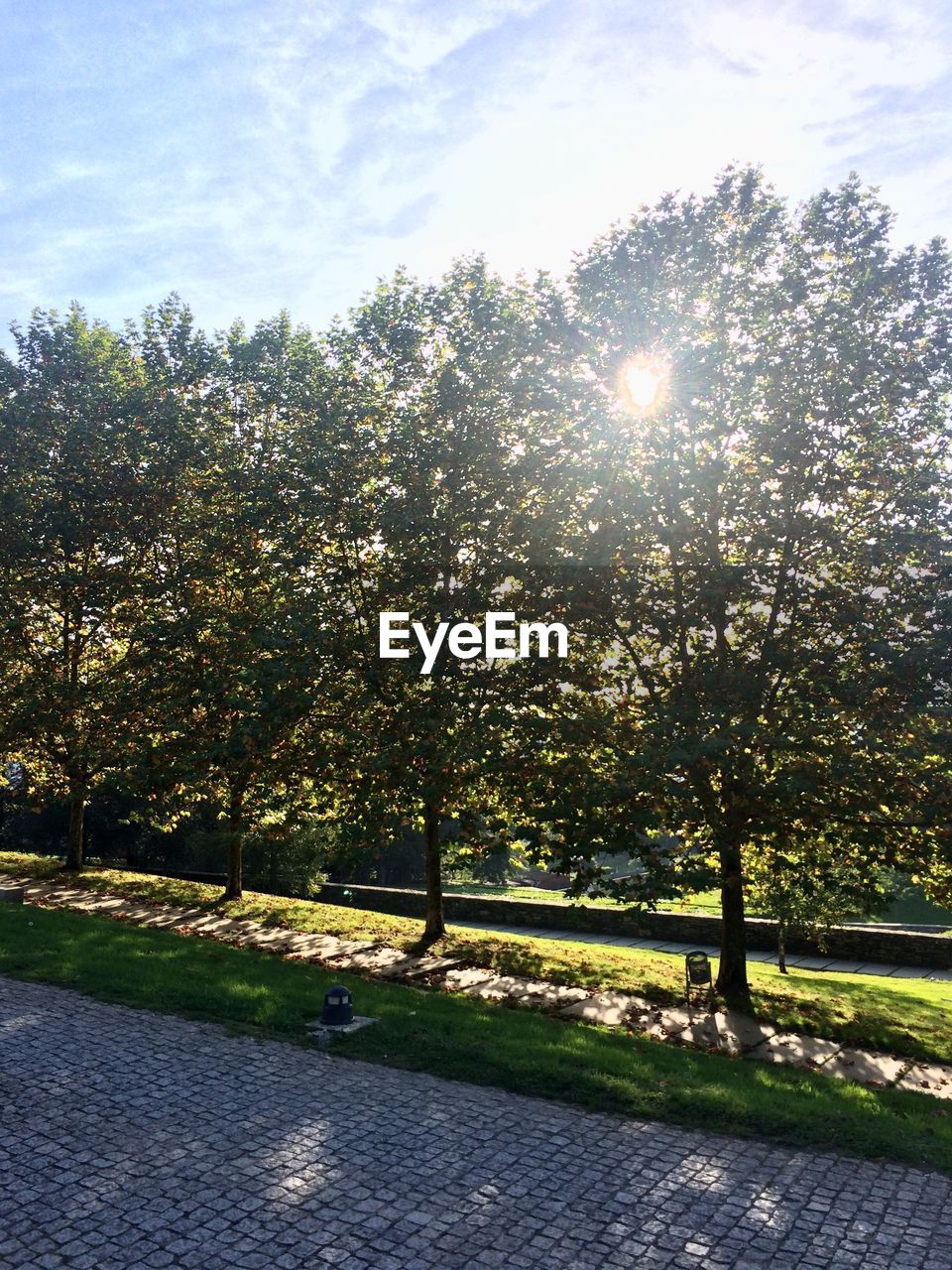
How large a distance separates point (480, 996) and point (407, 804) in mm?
3031

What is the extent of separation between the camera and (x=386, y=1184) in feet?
20.9

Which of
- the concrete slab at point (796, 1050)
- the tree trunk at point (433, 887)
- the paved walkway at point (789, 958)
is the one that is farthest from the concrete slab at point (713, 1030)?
the paved walkway at point (789, 958)

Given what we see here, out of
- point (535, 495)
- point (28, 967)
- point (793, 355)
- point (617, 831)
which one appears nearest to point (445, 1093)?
point (617, 831)

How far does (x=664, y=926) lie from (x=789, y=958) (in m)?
3.11

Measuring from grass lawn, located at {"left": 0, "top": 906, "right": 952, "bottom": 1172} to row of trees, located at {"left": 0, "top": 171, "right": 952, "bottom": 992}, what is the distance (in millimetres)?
2329

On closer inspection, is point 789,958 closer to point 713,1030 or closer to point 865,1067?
point 713,1030

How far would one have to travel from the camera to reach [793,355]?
43.4 feet

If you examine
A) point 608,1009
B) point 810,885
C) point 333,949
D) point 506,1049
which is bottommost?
point 608,1009

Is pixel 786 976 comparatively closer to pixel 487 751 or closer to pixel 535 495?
pixel 487 751

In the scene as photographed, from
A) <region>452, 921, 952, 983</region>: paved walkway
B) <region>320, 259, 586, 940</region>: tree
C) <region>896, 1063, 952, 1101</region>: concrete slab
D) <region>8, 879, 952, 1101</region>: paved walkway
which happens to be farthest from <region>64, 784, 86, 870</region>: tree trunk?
<region>896, 1063, 952, 1101</region>: concrete slab

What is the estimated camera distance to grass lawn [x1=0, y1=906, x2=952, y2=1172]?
7.99 metres

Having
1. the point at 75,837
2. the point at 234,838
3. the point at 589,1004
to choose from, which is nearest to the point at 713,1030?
the point at 589,1004

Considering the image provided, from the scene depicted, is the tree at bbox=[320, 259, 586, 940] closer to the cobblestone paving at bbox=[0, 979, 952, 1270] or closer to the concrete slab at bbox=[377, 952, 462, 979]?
the concrete slab at bbox=[377, 952, 462, 979]

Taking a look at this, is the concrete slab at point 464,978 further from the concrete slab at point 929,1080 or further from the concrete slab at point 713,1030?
the concrete slab at point 929,1080
